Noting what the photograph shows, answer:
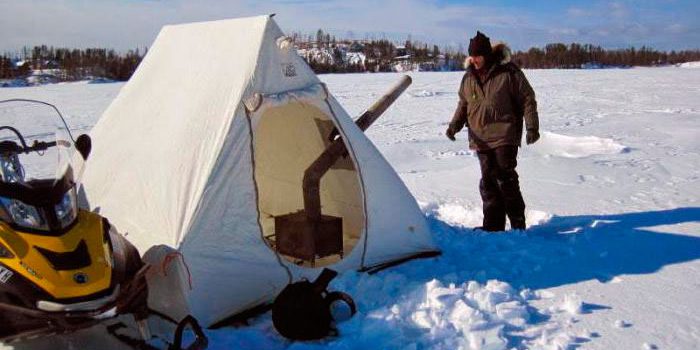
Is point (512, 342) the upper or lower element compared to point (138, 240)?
lower

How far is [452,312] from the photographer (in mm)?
3564

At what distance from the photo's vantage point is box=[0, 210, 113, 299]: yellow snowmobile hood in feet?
9.35

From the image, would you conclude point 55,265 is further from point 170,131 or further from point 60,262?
A: point 170,131

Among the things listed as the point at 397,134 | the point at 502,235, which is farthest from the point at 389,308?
the point at 397,134

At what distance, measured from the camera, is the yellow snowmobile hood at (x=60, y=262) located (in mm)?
2850

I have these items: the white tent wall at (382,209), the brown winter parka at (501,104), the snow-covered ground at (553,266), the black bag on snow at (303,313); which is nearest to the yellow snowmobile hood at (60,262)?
the snow-covered ground at (553,266)

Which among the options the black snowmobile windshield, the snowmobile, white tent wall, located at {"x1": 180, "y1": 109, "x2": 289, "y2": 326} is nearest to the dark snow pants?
white tent wall, located at {"x1": 180, "y1": 109, "x2": 289, "y2": 326}

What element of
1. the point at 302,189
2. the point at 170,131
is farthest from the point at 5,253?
the point at 302,189

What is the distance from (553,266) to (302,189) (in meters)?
2.27

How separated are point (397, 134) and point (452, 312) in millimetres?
8627

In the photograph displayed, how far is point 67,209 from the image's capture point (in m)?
3.08

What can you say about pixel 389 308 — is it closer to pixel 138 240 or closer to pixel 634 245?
pixel 138 240

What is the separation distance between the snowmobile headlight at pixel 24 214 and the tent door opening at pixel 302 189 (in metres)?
2.10

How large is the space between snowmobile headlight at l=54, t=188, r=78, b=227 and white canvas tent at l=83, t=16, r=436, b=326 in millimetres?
628
